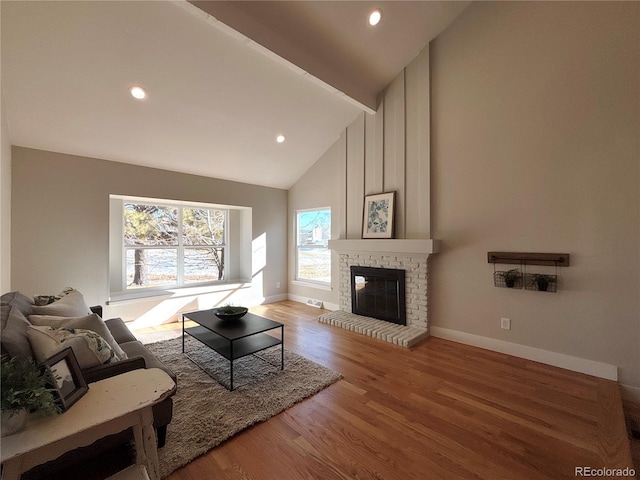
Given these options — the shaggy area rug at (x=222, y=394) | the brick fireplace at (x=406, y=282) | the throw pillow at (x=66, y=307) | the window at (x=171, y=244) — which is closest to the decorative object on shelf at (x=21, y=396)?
the shaggy area rug at (x=222, y=394)

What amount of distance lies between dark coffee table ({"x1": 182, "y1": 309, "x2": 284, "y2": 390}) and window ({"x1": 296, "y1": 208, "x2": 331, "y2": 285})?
2328 mm

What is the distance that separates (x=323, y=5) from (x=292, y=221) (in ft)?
11.8

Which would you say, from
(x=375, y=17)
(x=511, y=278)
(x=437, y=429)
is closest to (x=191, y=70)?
(x=375, y=17)

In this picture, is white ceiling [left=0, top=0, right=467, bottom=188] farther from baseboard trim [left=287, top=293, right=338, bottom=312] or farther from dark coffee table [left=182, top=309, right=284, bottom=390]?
baseboard trim [left=287, top=293, right=338, bottom=312]

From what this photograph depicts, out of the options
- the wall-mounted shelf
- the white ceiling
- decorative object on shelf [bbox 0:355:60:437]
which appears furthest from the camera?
the wall-mounted shelf

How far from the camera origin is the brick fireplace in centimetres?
345

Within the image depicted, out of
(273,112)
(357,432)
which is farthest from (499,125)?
(357,432)

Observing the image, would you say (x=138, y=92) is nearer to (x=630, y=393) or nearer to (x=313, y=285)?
(x=313, y=285)

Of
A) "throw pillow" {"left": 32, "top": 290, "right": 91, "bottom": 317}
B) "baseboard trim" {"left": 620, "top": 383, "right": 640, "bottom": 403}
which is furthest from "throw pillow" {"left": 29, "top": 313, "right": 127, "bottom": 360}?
"baseboard trim" {"left": 620, "top": 383, "right": 640, "bottom": 403}

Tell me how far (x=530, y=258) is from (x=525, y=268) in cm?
16

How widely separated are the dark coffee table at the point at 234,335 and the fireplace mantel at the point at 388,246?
6.08 feet

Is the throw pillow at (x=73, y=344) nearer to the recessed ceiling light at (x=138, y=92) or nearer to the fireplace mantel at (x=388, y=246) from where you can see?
the recessed ceiling light at (x=138, y=92)

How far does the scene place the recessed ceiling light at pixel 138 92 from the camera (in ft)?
9.33

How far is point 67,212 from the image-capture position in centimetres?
336
